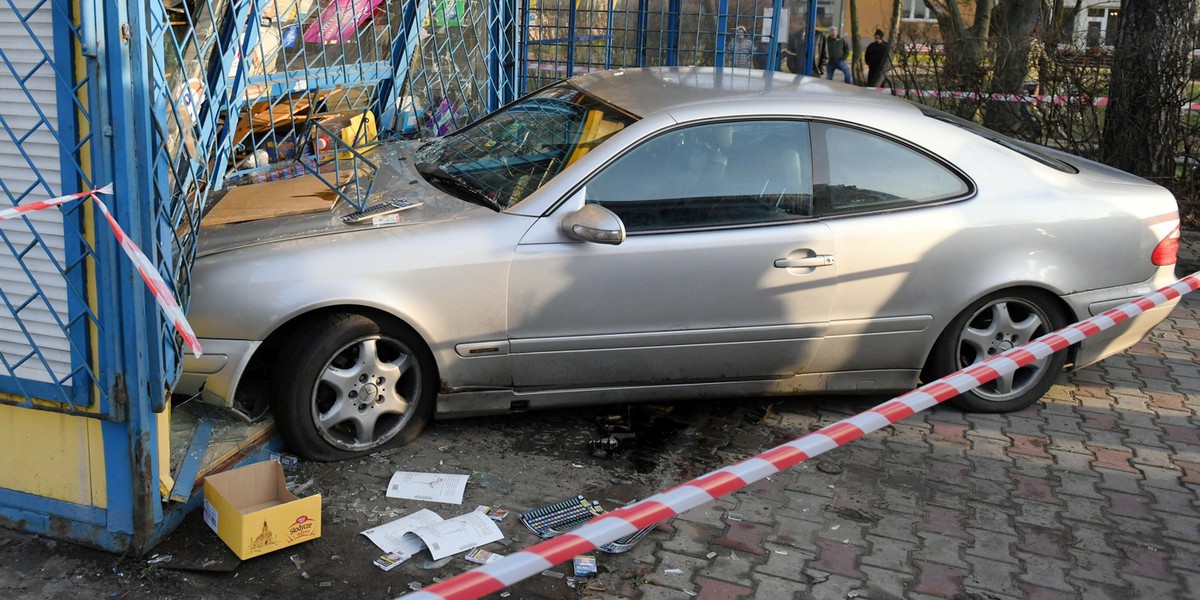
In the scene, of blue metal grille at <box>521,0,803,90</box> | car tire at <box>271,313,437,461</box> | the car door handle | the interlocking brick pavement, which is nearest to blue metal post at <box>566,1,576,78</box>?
blue metal grille at <box>521,0,803,90</box>

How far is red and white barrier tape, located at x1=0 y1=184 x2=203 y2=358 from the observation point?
3.33 meters

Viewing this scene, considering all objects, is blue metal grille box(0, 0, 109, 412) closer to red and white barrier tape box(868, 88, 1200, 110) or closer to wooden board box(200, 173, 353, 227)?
wooden board box(200, 173, 353, 227)

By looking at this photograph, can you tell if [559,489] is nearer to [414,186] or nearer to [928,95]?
[414,186]

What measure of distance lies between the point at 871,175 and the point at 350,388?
244cm

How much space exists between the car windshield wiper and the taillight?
311 centimetres

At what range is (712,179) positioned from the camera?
472 cm

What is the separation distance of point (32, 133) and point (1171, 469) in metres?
4.66

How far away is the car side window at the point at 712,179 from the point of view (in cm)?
463

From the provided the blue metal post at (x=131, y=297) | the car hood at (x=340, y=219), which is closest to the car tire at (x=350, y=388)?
the car hood at (x=340, y=219)

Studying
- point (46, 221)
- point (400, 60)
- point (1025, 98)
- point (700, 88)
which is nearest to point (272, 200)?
point (46, 221)

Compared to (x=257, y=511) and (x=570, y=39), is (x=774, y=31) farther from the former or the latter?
(x=257, y=511)

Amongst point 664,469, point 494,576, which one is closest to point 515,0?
point 664,469

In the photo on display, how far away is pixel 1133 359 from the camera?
626 centimetres

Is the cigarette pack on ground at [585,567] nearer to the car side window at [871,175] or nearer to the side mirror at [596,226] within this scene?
the side mirror at [596,226]
